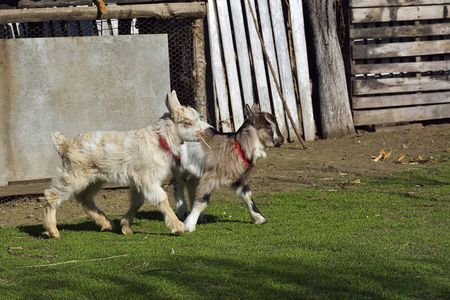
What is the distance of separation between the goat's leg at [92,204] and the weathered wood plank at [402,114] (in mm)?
7382

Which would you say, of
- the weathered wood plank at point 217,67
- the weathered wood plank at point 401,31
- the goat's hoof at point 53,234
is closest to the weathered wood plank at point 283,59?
the weathered wood plank at point 217,67

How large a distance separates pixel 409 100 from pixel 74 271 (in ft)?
32.4

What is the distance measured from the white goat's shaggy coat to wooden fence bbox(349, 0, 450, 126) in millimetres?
7045

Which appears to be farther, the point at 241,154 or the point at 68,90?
the point at 68,90

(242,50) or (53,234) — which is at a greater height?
(242,50)

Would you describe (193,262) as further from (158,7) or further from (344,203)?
(158,7)

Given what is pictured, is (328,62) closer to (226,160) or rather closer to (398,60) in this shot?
(398,60)

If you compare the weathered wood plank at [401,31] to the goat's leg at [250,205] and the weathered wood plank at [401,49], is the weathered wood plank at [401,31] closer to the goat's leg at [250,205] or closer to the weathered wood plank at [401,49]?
the weathered wood plank at [401,49]

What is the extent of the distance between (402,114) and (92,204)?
8.31 metres

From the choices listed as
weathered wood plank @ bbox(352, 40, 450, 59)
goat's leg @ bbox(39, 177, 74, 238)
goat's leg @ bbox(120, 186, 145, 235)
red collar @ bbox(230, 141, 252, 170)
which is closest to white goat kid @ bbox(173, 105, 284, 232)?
red collar @ bbox(230, 141, 252, 170)

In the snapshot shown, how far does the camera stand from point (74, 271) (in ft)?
17.3

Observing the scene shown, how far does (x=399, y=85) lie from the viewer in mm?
13250

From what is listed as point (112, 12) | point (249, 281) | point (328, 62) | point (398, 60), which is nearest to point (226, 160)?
point (249, 281)

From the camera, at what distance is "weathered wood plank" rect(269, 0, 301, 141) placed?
1250 centimetres
